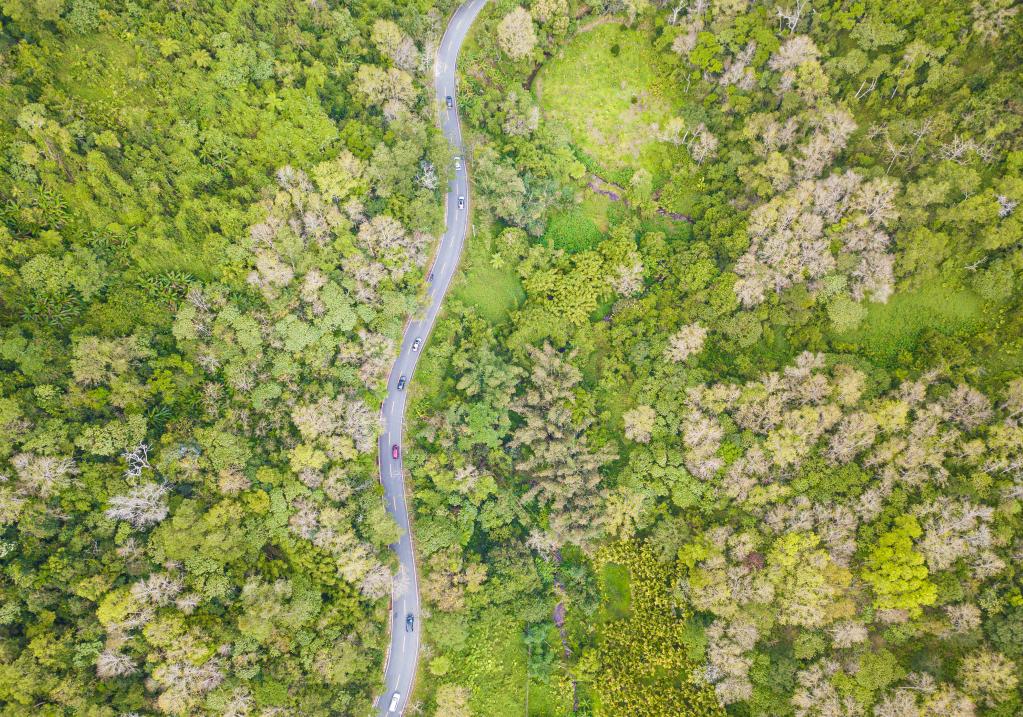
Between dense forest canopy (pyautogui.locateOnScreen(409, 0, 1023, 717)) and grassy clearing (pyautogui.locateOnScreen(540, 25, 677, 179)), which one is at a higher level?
grassy clearing (pyautogui.locateOnScreen(540, 25, 677, 179))

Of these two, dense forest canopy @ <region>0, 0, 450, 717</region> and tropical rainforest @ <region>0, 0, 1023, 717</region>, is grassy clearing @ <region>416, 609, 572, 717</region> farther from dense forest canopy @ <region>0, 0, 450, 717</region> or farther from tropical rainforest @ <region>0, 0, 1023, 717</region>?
dense forest canopy @ <region>0, 0, 450, 717</region>

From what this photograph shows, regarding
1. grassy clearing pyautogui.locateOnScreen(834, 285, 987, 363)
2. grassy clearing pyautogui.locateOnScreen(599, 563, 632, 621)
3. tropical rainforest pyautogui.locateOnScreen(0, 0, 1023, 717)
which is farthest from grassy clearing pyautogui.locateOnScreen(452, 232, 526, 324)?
grassy clearing pyautogui.locateOnScreen(834, 285, 987, 363)

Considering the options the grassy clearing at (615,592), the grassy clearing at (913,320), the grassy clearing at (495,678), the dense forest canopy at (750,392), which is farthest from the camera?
the grassy clearing at (615,592)

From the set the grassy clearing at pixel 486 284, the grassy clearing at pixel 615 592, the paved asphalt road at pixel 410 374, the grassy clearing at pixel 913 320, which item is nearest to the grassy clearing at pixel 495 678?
the paved asphalt road at pixel 410 374

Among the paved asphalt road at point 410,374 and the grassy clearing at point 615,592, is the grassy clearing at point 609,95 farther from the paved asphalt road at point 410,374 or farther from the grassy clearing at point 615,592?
the grassy clearing at point 615,592

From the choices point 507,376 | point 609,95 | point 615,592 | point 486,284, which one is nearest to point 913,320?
point 615,592

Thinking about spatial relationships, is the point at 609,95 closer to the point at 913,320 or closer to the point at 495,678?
the point at 913,320

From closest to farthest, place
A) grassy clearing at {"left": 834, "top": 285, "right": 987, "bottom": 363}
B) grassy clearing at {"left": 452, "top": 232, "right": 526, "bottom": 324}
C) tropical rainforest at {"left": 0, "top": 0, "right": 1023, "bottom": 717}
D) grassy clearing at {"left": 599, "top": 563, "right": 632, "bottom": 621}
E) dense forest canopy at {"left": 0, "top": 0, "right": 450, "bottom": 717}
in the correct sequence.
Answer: dense forest canopy at {"left": 0, "top": 0, "right": 450, "bottom": 717} → tropical rainforest at {"left": 0, "top": 0, "right": 1023, "bottom": 717} → grassy clearing at {"left": 834, "top": 285, "right": 987, "bottom": 363} → grassy clearing at {"left": 599, "top": 563, "right": 632, "bottom": 621} → grassy clearing at {"left": 452, "top": 232, "right": 526, "bottom": 324}
